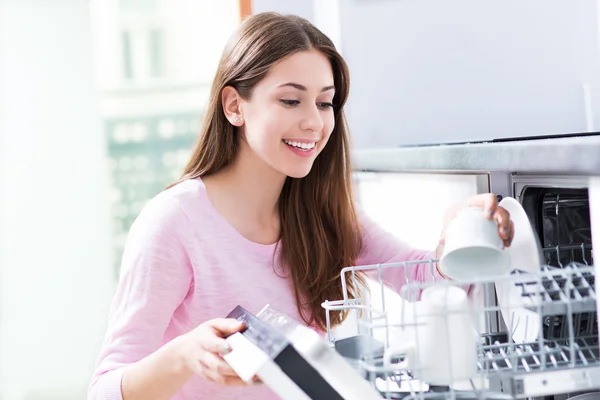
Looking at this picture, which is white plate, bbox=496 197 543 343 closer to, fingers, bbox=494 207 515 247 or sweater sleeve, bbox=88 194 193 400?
fingers, bbox=494 207 515 247

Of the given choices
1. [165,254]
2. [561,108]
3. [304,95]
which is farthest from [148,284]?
[561,108]

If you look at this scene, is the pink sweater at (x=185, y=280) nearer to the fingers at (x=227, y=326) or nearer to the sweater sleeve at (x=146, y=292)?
the sweater sleeve at (x=146, y=292)

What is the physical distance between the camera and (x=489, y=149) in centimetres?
108

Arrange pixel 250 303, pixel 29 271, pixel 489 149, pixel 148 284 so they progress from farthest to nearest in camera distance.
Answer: pixel 29 271 → pixel 250 303 → pixel 148 284 → pixel 489 149

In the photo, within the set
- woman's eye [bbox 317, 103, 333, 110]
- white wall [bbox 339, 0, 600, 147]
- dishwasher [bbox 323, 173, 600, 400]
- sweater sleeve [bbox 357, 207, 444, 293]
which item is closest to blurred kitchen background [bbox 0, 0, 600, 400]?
white wall [bbox 339, 0, 600, 147]

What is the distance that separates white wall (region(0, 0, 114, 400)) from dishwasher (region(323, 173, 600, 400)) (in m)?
1.73

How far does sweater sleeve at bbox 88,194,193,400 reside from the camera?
3.83 ft

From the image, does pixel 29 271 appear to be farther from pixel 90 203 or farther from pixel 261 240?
pixel 261 240

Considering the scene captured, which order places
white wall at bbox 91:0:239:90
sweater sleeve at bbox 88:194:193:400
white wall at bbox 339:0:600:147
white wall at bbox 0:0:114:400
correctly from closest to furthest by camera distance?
sweater sleeve at bbox 88:194:193:400 < white wall at bbox 339:0:600:147 < white wall at bbox 0:0:114:400 < white wall at bbox 91:0:239:90

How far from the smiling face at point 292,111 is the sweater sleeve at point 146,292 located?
0.20m

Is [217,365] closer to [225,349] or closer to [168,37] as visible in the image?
[225,349]

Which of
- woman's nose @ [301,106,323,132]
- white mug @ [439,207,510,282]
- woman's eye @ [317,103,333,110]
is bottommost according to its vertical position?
white mug @ [439,207,510,282]

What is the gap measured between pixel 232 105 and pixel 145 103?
182 cm

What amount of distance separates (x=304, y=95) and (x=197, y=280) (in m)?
0.37
